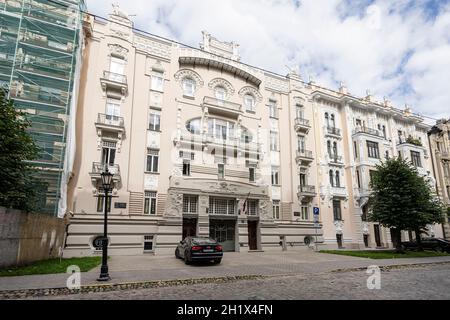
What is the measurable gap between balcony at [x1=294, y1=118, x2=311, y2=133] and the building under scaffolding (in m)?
21.6

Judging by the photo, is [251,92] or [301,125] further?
[301,125]

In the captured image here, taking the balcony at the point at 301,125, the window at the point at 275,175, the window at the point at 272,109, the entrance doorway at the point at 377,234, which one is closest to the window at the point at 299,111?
the balcony at the point at 301,125

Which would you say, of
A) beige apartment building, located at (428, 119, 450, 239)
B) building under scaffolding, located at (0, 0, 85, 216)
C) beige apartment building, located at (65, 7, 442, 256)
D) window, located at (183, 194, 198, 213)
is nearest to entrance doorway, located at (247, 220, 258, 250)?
beige apartment building, located at (65, 7, 442, 256)

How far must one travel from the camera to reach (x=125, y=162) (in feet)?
73.2

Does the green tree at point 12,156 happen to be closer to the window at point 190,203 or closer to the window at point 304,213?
the window at point 190,203

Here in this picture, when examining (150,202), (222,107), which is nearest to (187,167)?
(150,202)

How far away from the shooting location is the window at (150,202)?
73.2 feet

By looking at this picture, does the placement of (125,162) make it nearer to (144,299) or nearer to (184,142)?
(184,142)

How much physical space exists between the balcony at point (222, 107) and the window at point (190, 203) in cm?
867

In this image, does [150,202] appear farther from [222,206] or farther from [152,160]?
[222,206]

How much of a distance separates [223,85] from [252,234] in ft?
50.2

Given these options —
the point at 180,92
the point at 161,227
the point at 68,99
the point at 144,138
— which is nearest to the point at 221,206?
the point at 161,227

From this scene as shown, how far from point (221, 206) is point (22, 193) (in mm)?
15467

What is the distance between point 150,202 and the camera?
888 inches
